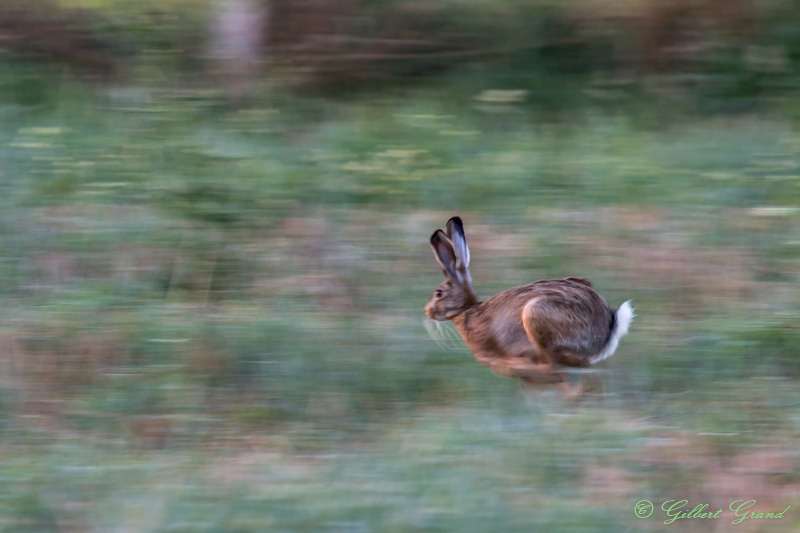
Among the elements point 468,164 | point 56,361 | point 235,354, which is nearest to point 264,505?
point 235,354

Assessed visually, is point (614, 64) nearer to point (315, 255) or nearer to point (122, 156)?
point (315, 255)

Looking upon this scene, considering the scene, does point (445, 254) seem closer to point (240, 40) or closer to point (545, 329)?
point (545, 329)

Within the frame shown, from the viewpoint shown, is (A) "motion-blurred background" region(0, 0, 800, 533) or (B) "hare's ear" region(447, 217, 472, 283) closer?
(A) "motion-blurred background" region(0, 0, 800, 533)

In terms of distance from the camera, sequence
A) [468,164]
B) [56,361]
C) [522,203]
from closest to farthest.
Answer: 1. [56,361]
2. [522,203]
3. [468,164]

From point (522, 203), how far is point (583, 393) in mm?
2731

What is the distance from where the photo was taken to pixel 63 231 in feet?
25.2

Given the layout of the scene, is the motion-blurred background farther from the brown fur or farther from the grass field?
the brown fur

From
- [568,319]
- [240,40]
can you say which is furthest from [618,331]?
[240,40]

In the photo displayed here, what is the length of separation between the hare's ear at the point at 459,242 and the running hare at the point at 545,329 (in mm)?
10

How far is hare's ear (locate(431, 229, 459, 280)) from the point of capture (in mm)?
6410
